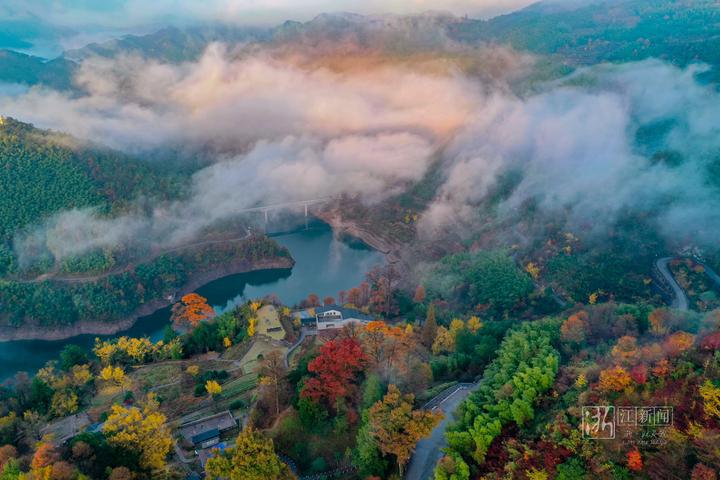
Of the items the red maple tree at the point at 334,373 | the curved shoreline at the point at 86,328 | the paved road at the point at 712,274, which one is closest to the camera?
the red maple tree at the point at 334,373

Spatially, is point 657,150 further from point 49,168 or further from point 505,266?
point 49,168

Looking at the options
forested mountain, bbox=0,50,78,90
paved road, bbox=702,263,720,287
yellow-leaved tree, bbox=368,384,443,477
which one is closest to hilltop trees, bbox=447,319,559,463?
→ yellow-leaved tree, bbox=368,384,443,477

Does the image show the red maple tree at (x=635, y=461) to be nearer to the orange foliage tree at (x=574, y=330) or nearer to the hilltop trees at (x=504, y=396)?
the hilltop trees at (x=504, y=396)

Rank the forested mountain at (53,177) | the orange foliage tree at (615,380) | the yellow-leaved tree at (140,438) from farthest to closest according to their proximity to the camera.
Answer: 1. the forested mountain at (53,177)
2. the yellow-leaved tree at (140,438)
3. the orange foliage tree at (615,380)

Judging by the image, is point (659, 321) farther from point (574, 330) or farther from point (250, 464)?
point (250, 464)

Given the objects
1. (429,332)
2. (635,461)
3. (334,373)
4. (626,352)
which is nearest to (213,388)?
(334,373)

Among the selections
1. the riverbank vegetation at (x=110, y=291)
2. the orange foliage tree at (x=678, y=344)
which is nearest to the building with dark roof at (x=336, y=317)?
the riverbank vegetation at (x=110, y=291)

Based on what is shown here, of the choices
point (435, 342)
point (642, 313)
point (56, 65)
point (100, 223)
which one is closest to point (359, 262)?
point (100, 223)
